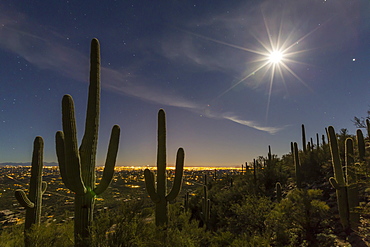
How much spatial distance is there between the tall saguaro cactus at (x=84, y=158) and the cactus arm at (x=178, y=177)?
4009 millimetres

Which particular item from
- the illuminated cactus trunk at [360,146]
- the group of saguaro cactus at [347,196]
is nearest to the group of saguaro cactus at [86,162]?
the group of saguaro cactus at [347,196]

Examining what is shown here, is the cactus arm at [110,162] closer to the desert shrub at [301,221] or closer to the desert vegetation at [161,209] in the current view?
the desert vegetation at [161,209]

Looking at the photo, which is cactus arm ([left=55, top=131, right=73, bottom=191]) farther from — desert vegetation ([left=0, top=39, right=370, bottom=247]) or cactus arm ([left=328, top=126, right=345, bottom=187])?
cactus arm ([left=328, top=126, right=345, bottom=187])

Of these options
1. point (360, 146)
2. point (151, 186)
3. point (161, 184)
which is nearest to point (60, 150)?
point (151, 186)

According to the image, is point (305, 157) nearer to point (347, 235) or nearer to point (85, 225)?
point (347, 235)

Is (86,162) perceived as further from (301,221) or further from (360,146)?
(360,146)

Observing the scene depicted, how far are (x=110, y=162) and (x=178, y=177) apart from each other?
4399 millimetres

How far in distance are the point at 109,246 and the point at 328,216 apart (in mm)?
12014

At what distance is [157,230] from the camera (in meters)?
10.2

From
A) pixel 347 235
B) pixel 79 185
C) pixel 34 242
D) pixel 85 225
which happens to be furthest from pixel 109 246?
pixel 347 235

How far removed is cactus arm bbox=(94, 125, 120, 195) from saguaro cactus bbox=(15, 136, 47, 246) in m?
5.32

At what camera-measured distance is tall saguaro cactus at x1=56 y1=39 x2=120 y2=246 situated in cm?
709

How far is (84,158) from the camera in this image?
7.83 m

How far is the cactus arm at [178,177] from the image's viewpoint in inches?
459
